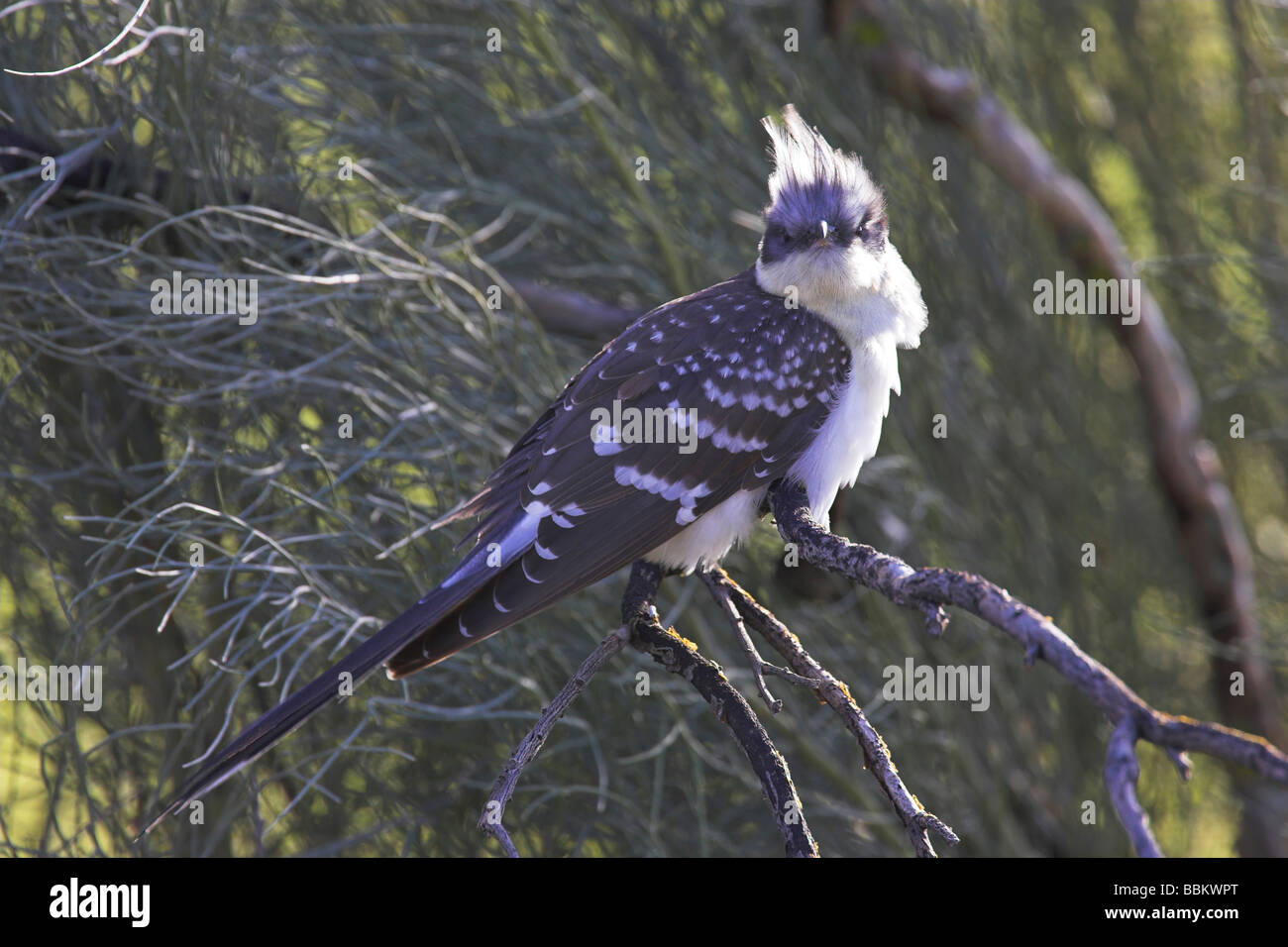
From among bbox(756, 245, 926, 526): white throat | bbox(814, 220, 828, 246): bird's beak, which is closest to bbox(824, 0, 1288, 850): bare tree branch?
bbox(756, 245, 926, 526): white throat

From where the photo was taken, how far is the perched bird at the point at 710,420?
7.59 feet

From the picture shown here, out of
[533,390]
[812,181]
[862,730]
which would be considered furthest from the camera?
[533,390]

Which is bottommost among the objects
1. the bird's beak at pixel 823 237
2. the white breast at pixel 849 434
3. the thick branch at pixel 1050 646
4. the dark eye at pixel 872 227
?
the thick branch at pixel 1050 646

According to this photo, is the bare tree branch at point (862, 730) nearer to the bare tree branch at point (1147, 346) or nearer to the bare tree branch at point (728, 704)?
the bare tree branch at point (728, 704)

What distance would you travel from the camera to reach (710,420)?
2570 millimetres

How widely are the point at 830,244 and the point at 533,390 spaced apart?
3.76 ft

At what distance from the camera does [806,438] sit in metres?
2.63

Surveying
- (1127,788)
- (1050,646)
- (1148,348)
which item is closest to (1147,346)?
(1148,348)

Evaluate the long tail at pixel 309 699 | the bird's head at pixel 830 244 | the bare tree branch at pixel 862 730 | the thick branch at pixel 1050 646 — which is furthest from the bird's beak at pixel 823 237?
the long tail at pixel 309 699

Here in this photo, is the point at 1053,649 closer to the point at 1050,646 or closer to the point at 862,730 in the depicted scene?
the point at 1050,646

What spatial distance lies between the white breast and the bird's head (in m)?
0.09

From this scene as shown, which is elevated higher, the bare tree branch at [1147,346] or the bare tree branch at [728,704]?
the bare tree branch at [1147,346]

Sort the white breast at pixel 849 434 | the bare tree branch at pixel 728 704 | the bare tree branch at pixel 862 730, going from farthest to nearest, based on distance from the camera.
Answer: the white breast at pixel 849 434 → the bare tree branch at pixel 728 704 → the bare tree branch at pixel 862 730

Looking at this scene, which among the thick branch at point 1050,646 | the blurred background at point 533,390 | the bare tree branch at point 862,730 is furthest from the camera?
the blurred background at point 533,390
